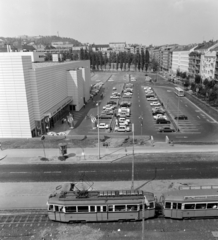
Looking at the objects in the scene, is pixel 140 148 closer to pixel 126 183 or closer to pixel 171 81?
pixel 126 183

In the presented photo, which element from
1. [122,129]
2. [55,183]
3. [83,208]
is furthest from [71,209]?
[122,129]

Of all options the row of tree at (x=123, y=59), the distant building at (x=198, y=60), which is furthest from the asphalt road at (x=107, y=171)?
the row of tree at (x=123, y=59)

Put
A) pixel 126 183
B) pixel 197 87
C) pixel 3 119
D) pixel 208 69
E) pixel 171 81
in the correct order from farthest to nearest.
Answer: pixel 171 81
pixel 208 69
pixel 197 87
pixel 3 119
pixel 126 183

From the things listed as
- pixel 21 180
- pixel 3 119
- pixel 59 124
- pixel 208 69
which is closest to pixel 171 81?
pixel 208 69

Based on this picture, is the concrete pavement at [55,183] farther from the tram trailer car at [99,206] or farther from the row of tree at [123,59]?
the row of tree at [123,59]

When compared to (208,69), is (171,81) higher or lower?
lower

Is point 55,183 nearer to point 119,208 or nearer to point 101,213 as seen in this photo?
point 101,213
